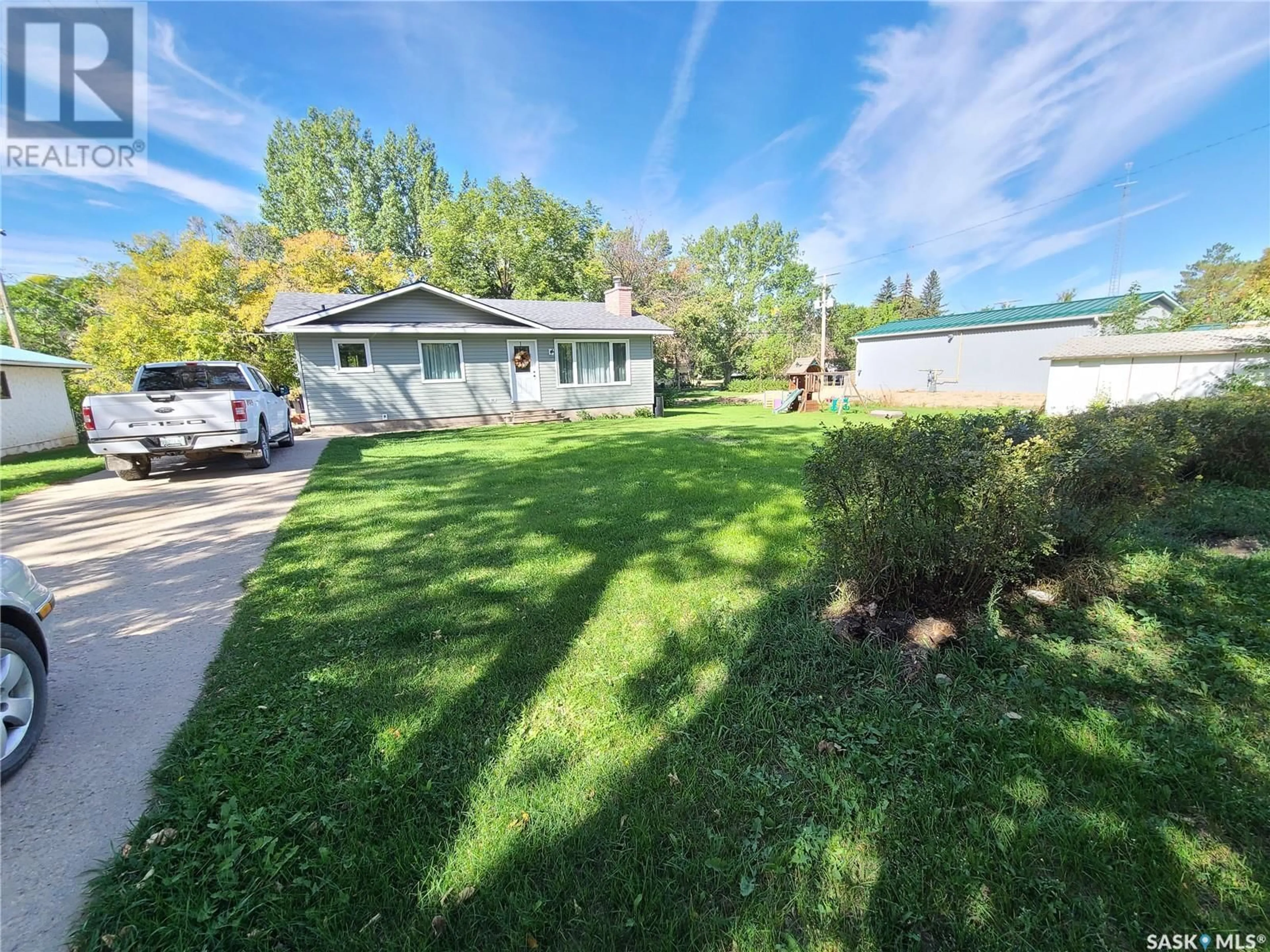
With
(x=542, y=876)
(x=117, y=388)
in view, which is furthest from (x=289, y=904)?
(x=117, y=388)

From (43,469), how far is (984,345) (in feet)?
100

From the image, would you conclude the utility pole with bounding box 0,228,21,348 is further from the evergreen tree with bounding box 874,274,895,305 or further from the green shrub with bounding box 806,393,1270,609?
the evergreen tree with bounding box 874,274,895,305

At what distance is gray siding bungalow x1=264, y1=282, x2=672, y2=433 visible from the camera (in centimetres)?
1434

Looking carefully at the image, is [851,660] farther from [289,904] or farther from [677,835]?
[289,904]

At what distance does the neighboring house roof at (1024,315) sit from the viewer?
20.4 metres

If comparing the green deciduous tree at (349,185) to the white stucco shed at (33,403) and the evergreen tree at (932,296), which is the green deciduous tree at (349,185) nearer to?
the white stucco shed at (33,403)

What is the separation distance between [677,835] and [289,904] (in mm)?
1230

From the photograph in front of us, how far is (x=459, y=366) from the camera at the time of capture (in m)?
16.0

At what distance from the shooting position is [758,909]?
5.14ft

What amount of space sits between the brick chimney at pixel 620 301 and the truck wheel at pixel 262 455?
13.1 m

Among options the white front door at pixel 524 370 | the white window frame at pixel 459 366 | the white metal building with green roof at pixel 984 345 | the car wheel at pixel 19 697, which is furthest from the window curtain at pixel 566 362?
the white metal building with green roof at pixel 984 345

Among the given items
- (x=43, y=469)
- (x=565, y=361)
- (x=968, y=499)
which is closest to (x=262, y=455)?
(x=43, y=469)

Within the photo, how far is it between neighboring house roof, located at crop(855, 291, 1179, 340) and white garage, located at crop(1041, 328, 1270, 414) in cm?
531

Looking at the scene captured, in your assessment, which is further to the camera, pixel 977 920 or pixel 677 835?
pixel 677 835
